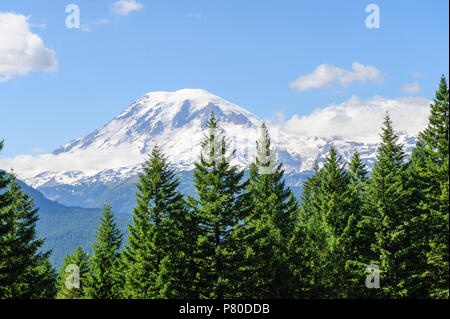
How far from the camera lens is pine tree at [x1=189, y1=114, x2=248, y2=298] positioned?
30.8 meters

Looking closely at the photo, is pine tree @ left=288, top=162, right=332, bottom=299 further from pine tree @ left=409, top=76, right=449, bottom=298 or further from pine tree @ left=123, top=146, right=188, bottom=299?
pine tree @ left=123, top=146, right=188, bottom=299

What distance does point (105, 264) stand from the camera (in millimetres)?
45625

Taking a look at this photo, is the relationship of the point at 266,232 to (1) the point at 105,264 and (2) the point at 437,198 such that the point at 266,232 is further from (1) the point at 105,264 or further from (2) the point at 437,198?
(1) the point at 105,264

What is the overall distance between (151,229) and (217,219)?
5516 millimetres

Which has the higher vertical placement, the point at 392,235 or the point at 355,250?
the point at 392,235

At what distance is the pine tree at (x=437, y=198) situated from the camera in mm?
33812

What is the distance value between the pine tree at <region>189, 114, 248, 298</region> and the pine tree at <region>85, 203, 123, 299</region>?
1366cm

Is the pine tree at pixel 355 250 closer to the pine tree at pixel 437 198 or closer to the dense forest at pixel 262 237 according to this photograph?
the dense forest at pixel 262 237

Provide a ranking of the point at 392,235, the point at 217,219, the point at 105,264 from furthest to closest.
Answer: the point at 105,264 → the point at 392,235 → the point at 217,219

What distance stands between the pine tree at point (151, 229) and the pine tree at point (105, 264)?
725cm

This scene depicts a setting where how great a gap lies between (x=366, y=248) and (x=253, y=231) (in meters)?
14.0

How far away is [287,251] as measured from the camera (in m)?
37.2

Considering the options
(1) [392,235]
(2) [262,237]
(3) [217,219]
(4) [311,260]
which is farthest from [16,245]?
(1) [392,235]

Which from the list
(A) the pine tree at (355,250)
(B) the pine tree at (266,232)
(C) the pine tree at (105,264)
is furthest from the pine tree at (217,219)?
(C) the pine tree at (105,264)
